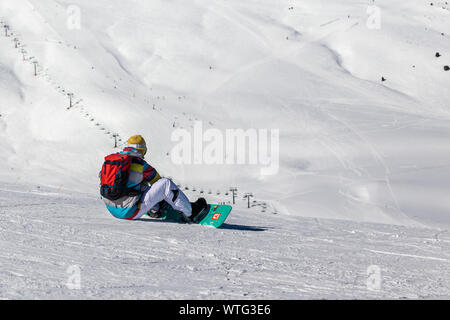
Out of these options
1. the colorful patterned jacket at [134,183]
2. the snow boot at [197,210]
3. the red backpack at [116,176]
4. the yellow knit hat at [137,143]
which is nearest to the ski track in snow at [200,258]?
the colorful patterned jacket at [134,183]

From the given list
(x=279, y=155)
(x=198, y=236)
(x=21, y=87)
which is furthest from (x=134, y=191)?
(x=21, y=87)

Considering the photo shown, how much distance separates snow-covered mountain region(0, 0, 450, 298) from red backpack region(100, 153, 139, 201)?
0.39 m

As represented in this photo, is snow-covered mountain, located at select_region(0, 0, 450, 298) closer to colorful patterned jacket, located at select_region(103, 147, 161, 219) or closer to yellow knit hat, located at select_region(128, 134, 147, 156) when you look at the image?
colorful patterned jacket, located at select_region(103, 147, 161, 219)

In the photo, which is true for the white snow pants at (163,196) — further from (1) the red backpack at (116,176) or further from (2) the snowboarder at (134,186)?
(1) the red backpack at (116,176)

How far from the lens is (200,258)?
207 inches

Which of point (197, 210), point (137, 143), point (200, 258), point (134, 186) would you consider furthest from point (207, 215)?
point (200, 258)

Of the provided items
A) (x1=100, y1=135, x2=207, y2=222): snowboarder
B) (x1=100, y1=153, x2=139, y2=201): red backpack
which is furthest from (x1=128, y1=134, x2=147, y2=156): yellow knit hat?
(x1=100, y1=153, x2=139, y2=201): red backpack

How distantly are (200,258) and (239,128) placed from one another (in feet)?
51.3

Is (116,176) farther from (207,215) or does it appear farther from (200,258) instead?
(200,258)

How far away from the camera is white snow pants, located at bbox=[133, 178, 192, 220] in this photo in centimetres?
685

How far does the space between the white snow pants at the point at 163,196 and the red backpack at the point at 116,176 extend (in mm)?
217

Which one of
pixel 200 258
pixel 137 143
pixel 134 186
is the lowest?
pixel 200 258

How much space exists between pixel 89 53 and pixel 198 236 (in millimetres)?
19716

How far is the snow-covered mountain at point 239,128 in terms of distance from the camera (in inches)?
197
